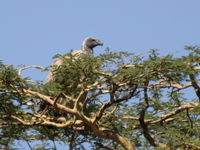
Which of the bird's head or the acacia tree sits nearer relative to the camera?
the acacia tree

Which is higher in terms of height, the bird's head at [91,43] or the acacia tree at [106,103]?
the bird's head at [91,43]

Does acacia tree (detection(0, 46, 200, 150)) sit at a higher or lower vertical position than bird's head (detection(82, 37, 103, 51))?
lower

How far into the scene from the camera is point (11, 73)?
870 cm

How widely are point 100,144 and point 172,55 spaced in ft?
9.23

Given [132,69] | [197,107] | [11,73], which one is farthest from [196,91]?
[11,73]

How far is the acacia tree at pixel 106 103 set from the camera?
8555mm

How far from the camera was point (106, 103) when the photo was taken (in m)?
8.94

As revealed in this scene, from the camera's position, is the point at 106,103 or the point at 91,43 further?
the point at 91,43

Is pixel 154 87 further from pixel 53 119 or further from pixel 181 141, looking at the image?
pixel 53 119

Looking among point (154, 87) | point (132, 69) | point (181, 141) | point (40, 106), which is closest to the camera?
point (132, 69)

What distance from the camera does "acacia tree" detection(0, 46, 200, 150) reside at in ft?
28.1

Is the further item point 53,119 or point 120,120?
point 120,120

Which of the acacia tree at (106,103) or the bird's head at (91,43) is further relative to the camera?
the bird's head at (91,43)

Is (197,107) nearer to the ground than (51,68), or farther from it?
nearer to the ground
